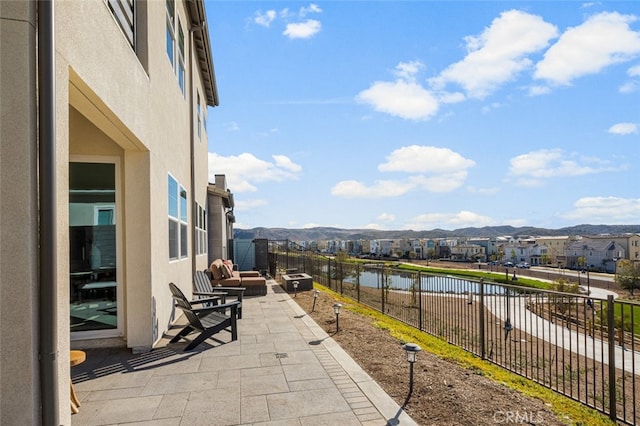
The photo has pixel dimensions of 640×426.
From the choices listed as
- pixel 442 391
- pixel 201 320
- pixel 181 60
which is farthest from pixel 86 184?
pixel 442 391

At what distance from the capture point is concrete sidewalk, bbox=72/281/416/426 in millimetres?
3404

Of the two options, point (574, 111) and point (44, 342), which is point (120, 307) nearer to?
point (44, 342)

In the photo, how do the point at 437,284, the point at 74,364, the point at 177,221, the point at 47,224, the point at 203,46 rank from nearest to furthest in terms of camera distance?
1. the point at 47,224
2. the point at 74,364
3. the point at 437,284
4. the point at 177,221
5. the point at 203,46

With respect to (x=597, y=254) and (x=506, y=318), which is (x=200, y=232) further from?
(x=597, y=254)

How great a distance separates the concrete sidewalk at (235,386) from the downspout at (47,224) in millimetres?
1165

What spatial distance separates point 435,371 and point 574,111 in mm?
16190

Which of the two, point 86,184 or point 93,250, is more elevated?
point 86,184

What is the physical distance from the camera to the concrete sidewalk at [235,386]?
11.2ft

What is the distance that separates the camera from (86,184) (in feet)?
18.5

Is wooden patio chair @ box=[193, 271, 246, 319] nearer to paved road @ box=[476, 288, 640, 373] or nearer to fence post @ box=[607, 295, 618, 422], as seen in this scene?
paved road @ box=[476, 288, 640, 373]

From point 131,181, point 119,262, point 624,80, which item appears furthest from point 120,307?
point 624,80

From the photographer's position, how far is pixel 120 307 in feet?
18.5

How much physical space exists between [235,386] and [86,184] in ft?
12.6

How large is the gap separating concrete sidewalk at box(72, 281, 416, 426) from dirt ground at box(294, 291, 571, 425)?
20cm
